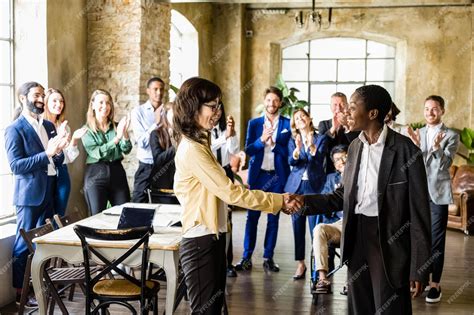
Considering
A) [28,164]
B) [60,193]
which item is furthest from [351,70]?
[28,164]

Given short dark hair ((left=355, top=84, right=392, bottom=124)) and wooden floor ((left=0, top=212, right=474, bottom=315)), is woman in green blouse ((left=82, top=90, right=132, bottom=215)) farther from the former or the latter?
short dark hair ((left=355, top=84, right=392, bottom=124))

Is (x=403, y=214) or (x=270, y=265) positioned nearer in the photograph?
(x=403, y=214)

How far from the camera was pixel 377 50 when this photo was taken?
1316cm

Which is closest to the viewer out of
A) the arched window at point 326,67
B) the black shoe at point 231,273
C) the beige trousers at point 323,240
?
the beige trousers at point 323,240

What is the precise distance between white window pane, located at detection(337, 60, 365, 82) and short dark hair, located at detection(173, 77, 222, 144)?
1028cm

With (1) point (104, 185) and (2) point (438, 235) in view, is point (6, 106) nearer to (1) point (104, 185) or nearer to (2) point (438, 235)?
(1) point (104, 185)

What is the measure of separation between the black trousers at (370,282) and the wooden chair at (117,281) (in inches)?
48.3

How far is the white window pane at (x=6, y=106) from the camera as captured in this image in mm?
6172

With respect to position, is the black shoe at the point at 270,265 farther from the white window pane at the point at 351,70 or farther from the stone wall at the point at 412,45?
the white window pane at the point at 351,70

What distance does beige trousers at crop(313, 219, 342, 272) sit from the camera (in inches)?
209

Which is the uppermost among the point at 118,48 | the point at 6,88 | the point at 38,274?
the point at 118,48

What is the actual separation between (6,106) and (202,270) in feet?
12.1

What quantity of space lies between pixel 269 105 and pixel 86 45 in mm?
2341

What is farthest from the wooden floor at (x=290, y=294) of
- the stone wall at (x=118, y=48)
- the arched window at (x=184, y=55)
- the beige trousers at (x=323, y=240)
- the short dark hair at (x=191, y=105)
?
the arched window at (x=184, y=55)
